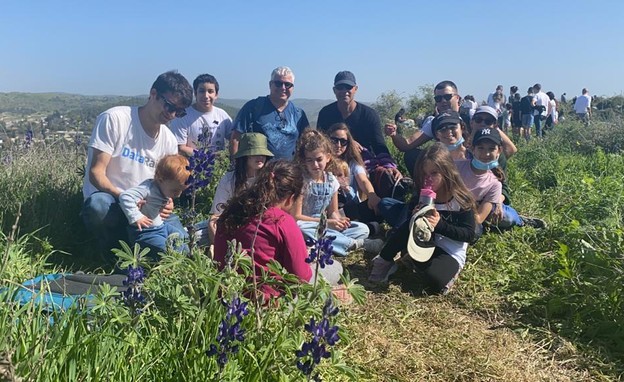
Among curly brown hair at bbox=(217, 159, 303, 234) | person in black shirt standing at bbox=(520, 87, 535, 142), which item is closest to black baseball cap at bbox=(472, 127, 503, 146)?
curly brown hair at bbox=(217, 159, 303, 234)

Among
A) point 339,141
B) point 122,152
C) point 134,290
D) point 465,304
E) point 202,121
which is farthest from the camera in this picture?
point 202,121

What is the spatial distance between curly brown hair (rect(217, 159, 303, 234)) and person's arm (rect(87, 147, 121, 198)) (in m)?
1.47

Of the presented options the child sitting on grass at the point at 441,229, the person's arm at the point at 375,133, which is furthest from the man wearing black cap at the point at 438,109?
the child sitting on grass at the point at 441,229

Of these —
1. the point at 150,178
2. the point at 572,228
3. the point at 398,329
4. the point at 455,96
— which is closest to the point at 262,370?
the point at 398,329

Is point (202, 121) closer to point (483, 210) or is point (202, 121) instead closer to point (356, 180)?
point (356, 180)

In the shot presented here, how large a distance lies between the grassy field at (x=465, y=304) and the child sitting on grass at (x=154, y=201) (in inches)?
22.6

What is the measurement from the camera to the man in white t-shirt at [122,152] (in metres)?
3.86

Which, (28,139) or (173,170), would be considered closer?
(173,170)

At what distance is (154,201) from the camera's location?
3.86 m

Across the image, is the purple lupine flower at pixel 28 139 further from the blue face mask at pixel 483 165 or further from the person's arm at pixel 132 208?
the blue face mask at pixel 483 165

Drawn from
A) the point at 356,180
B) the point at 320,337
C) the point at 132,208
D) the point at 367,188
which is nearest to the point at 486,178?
the point at 367,188

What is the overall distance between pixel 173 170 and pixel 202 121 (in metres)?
1.65

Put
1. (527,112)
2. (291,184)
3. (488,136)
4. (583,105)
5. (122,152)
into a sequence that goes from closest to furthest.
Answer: (291,184), (122,152), (488,136), (527,112), (583,105)

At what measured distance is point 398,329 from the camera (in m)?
3.17
